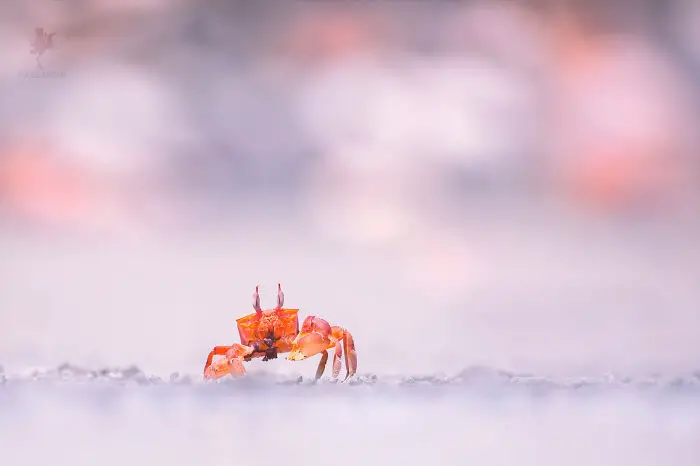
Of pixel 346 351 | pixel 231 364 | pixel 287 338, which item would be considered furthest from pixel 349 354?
pixel 231 364

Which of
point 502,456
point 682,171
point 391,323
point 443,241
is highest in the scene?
point 682,171

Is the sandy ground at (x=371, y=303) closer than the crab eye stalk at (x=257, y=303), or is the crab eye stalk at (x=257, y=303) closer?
the crab eye stalk at (x=257, y=303)

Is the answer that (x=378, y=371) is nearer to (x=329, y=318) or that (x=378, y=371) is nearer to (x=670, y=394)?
(x=329, y=318)

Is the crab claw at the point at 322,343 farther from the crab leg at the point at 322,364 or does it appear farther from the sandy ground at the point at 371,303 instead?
the sandy ground at the point at 371,303

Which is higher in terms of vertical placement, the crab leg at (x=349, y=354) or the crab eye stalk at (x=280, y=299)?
the crab eye stalk at (x=280, y=299)

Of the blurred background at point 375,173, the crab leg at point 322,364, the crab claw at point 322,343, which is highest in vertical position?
→ the blurred background at point 375,173

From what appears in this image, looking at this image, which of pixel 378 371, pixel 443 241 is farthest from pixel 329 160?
pixel 378 371

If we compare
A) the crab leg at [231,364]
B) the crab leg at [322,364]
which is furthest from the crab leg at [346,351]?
the crab leg at [231,364]
